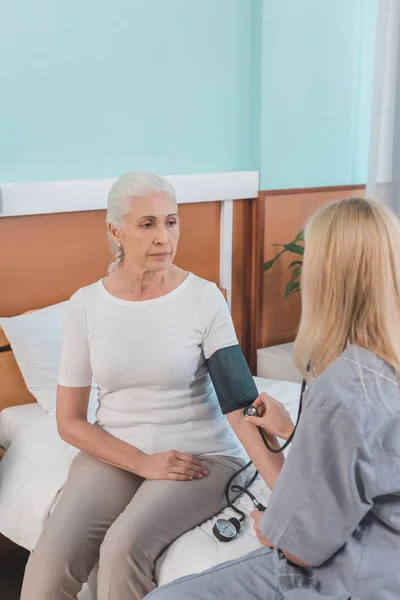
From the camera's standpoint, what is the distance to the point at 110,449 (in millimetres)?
1695

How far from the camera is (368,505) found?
108 cm

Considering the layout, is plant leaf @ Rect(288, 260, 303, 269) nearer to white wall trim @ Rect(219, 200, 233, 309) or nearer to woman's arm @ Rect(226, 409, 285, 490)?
white wall trim @ Rect(219, 200, 233, 309)

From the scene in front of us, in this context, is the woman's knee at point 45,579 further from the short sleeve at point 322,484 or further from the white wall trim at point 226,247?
the white wall trim at point 226,247

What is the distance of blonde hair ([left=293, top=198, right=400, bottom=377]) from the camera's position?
1134mm

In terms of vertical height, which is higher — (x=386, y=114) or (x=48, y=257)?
(x=386, y=114)

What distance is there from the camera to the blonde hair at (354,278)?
113cm

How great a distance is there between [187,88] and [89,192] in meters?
0.61

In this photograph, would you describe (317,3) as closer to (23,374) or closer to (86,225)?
(86,225)

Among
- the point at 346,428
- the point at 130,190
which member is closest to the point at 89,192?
the point at 130,190

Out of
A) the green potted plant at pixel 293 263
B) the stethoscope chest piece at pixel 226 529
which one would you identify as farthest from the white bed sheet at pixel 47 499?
the green potted plant at pixel 293 263

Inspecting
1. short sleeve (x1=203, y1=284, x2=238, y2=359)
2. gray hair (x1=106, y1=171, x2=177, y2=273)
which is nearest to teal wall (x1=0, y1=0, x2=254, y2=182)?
gray hair (x1=106, y1=171, x2=177, y2=273)

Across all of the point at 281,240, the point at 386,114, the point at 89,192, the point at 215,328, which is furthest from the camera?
the point at 281,240

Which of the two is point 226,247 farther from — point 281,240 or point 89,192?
point 89,192

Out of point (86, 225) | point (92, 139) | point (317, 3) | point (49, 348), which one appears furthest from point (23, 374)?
point (317, 3)
